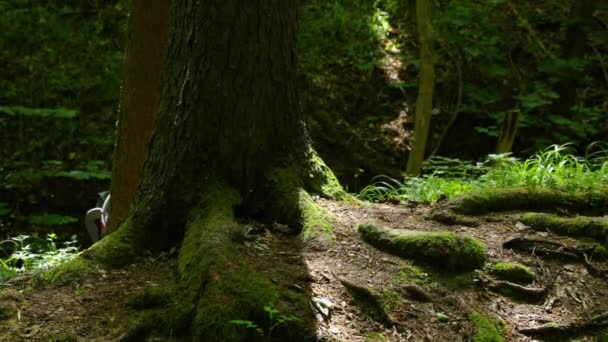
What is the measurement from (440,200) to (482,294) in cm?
157

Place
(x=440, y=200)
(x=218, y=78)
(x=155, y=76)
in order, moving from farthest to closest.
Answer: (x=155, y=76) → (x=440, y=200) → (x=218, y=78)

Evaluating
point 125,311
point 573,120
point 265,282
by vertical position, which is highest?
point 573,120

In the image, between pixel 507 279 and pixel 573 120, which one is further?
pixel 573 120

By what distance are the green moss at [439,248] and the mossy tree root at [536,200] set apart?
0.76 m

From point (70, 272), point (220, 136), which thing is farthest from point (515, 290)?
point (70, 272)

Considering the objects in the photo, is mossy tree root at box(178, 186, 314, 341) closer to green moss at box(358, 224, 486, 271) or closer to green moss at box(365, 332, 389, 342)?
green moss at box(365, 332, 389, 342)

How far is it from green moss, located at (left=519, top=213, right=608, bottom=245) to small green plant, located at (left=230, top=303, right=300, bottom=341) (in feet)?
6.64

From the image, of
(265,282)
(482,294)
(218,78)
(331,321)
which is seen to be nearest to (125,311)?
(265,282)

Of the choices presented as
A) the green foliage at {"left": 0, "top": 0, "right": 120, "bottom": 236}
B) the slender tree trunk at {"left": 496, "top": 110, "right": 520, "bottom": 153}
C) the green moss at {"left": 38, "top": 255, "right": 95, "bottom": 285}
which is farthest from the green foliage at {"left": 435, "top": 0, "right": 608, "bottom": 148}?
the green moss at {"left": 38, "top": 255, "right": 95, "bottom": 285}

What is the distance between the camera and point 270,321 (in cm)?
279

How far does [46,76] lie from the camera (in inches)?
418

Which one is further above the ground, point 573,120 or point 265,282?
point 573,120

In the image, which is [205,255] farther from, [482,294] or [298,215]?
[482,294]

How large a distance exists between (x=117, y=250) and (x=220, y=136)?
89 centimetres
